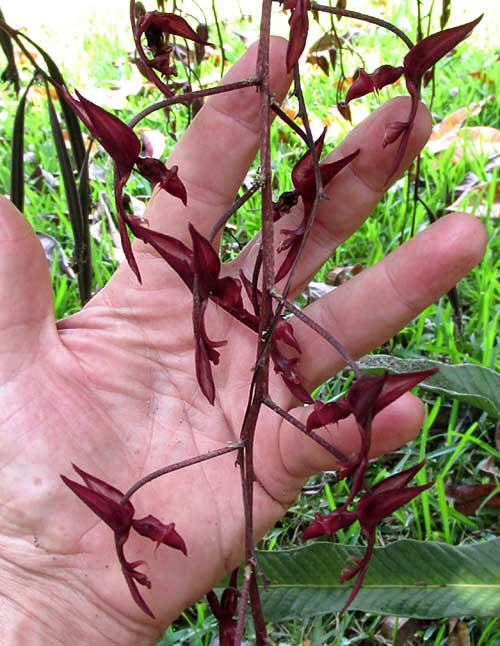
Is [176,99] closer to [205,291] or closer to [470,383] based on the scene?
[205,291]

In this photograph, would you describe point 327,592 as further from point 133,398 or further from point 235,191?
point 235,191

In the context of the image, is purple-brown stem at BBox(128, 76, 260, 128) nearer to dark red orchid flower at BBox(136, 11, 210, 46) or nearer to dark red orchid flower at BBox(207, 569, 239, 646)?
dark red orchid flower at BBox(136, 11, 210, 46)

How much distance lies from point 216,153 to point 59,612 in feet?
1.74

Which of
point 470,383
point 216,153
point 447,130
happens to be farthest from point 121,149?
point 447,130

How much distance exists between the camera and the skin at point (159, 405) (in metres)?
0.88

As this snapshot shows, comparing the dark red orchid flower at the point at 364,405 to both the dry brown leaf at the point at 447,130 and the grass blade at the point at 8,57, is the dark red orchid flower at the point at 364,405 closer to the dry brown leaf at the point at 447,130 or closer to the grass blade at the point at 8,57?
the grass blade at the point at 8,57

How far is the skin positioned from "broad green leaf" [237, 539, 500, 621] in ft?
0.36

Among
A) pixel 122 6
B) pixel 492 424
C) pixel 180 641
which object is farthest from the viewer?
pixel 122 6

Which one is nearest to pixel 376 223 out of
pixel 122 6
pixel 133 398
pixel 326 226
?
pixel 326 226

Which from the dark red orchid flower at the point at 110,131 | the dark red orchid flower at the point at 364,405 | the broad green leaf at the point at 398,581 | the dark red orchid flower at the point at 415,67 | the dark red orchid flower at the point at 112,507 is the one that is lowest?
the broad green leaf at the point at 398,581

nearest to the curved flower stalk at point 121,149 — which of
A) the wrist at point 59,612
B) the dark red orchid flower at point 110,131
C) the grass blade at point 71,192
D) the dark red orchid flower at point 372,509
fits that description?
the dark red orchid flower at point 110,131

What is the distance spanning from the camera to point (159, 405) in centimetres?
97

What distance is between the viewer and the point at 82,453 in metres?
0.92

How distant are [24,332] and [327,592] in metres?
0.47
